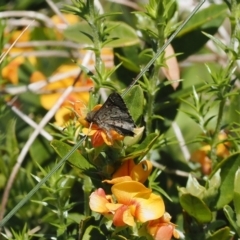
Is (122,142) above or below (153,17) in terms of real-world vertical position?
below

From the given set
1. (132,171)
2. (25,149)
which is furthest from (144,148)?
(25,149)

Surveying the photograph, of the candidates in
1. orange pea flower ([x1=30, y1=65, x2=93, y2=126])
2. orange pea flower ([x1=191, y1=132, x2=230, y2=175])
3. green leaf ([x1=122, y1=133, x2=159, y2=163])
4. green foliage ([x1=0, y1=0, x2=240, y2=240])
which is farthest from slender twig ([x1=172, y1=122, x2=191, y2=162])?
green leaf ([x1=122, y1=133, x2=159, y2=163])

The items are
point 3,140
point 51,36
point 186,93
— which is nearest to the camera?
point 186,93

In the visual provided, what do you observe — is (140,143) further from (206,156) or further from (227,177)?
(206,156)

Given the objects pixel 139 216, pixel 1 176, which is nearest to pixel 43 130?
pixel 1 176

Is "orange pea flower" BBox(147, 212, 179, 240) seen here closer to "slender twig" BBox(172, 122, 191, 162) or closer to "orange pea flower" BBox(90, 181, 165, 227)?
"orange pea flower" BBox(90, 181, 165, 227)

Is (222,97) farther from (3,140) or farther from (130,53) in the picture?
(3,140)

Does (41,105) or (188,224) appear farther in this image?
(41,105)
